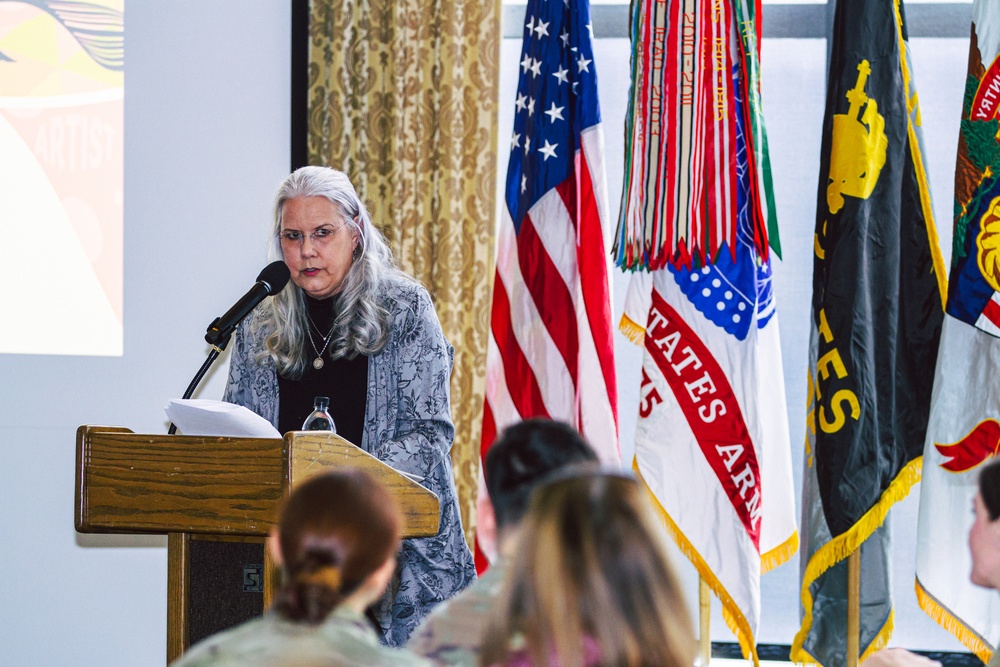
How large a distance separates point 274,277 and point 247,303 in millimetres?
134

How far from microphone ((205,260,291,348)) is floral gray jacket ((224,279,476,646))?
354 millimetres

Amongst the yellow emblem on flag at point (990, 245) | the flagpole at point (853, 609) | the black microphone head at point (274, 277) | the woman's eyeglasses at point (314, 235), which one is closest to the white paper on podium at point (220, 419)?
the black microphone head at point (274, 277)

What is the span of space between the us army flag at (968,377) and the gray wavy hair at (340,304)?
71.3 inches

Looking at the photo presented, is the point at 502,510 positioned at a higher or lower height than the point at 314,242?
lower

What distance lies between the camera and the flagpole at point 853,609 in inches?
134

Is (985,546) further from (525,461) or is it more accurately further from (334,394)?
(334,394)

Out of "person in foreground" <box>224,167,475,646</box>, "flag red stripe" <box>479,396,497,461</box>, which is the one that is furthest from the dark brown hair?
"flag red stripe" <box>479,396,497,461</box>

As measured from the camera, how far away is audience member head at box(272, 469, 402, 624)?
1.42 m

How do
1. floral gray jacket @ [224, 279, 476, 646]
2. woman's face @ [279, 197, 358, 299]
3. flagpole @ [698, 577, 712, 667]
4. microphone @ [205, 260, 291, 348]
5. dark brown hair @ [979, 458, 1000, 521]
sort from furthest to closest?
flagpole @ [698, 577, 712, 667] < woman's face @ [279, 197, 358, 299] < floral gray jacket @ [224, 279, 476, 646] < microphone @ [205, 260, 291, 348] < dark brown hair @ [979, 458, 1000, 521]

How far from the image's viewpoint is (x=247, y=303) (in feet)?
8.10

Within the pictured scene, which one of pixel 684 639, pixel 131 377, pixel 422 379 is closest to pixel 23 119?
pixel 131 377

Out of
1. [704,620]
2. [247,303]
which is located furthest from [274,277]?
[704,620]

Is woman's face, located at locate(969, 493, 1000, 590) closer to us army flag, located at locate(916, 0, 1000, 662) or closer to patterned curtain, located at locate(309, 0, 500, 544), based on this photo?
us army flag, located at locate(916, 0, 1000, 662)

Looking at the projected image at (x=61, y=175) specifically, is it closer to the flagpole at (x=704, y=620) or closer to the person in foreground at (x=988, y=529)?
the flagpole at (x=704, y=620)
